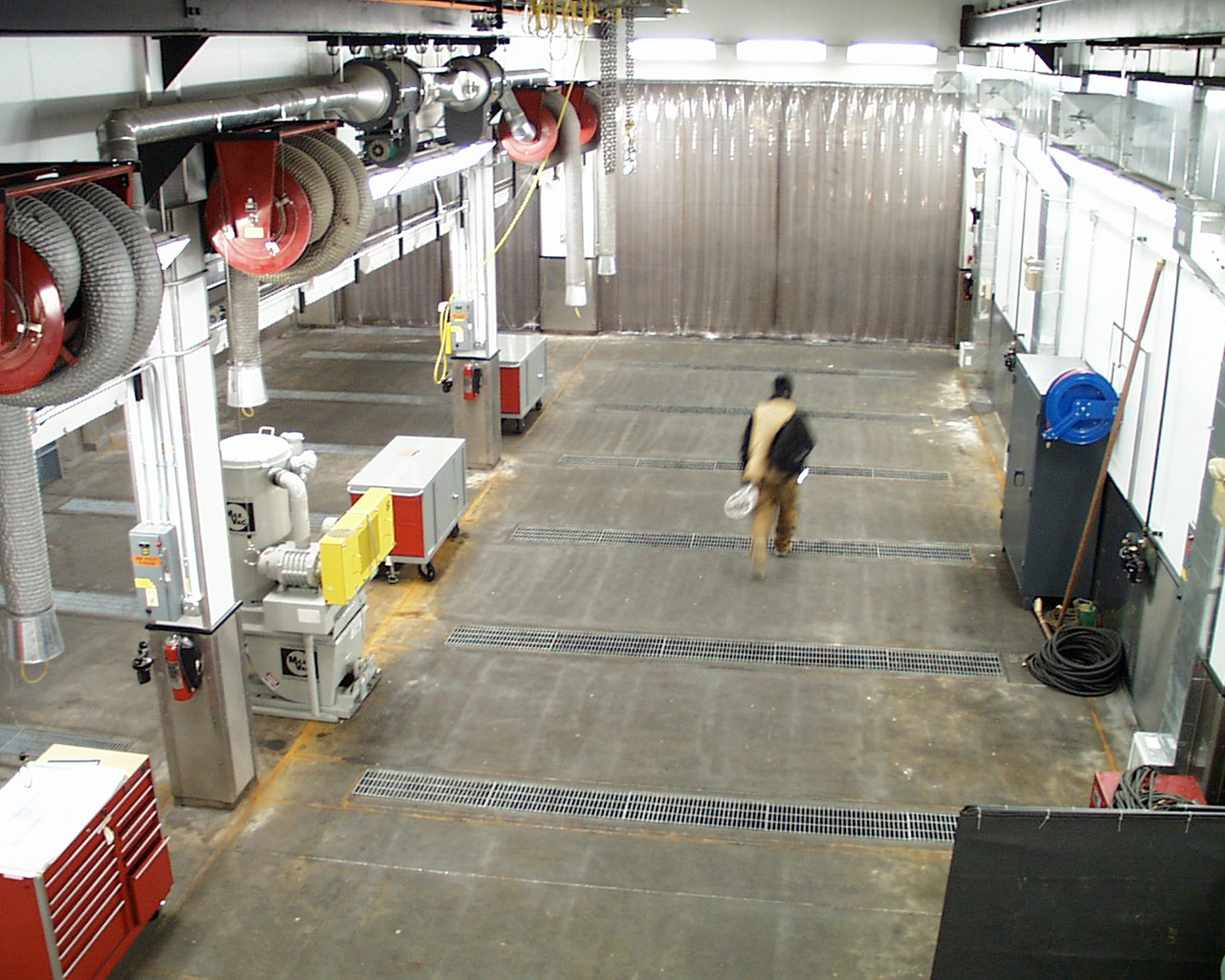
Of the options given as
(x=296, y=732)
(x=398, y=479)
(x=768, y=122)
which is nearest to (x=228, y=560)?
(x=296, y=732)

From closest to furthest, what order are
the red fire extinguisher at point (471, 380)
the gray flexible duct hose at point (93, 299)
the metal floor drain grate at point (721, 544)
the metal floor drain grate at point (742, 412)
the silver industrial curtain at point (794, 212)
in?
the gray flexible duct hose at point (93, 299)
the metal floor drain grate at point (721, 544)
the red fire extinguisher at point (471, 380)
the metal floor drain grate at point (742, 412)
the silver industrial curtain at point (794, 212)

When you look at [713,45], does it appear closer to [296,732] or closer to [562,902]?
[296,732]

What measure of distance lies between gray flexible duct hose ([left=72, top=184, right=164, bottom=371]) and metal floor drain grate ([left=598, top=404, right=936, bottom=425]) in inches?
460

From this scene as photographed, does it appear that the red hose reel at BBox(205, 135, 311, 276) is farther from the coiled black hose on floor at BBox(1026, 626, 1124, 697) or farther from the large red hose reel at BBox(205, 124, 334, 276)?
the coiled black hose on floor at BBox(1026, 626, 1124, 697)

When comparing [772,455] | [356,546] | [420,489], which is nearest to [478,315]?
[420,489]

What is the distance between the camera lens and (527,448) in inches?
574

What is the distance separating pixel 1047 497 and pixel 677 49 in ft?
37.7

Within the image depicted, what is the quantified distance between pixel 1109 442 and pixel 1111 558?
0.96 m

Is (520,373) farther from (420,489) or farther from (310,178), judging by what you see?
(310,178)

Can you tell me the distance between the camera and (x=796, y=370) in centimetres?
1814

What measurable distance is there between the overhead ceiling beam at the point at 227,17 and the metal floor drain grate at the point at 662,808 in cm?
471

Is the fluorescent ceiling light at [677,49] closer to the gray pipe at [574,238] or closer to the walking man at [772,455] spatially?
the gray pipe at [574,238]

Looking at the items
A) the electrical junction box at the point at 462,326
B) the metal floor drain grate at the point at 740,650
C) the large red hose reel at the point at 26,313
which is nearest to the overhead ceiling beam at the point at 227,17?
the large red hose reel at the point at 26,313

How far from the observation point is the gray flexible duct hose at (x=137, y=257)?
14.7ft
